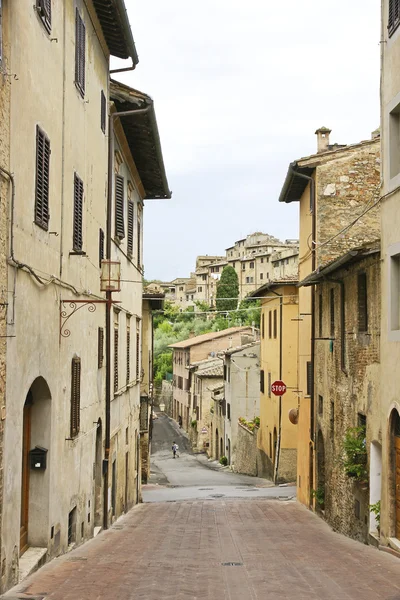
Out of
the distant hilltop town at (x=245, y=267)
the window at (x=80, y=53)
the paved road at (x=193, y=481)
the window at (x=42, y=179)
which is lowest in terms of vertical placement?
the paved road at (x=193, y=481)

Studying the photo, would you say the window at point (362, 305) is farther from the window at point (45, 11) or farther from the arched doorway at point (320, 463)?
the window at point (45, 11)

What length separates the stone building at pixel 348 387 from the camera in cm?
1570

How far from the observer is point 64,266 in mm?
12812

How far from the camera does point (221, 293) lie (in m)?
118

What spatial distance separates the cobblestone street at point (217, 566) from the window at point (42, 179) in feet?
14.8

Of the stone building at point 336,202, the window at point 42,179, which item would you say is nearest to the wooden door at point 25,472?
the window at point 42,179

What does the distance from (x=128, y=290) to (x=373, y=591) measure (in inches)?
576

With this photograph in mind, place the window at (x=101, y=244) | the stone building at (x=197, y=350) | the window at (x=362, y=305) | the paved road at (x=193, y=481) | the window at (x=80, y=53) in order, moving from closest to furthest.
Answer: the window at (x=80, y=53) < the window at (x=362, y=305) < the window at (x=101, y=244) < the paved road at (x=193, y=481) < the stone building at (x=197, y=350)

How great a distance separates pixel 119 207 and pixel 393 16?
8.33 meters

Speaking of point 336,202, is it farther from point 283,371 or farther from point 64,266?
point 64,266

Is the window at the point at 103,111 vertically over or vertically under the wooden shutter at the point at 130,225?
over

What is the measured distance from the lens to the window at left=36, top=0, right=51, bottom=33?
1037cm

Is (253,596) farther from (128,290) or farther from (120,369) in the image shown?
(128,290)

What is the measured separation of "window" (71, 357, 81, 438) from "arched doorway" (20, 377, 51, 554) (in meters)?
1.78
